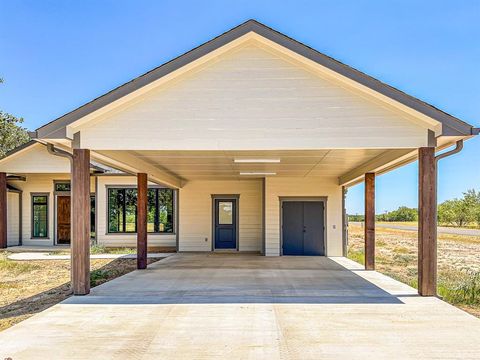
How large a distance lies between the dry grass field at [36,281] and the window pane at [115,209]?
3.83 m

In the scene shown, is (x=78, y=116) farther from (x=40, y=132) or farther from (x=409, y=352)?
(x=409, y=352)

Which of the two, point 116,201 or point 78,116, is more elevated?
point 78,116

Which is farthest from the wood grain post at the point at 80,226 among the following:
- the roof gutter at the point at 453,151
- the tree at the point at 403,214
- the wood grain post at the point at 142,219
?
the tree at the point at 403,214

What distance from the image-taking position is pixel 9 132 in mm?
31547

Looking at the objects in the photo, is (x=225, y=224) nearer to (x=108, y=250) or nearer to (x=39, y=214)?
(x=108, y=250)

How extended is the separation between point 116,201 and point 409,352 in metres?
15.1

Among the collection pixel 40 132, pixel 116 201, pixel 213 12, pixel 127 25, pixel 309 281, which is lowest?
pixel 309 281

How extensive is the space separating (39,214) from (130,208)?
4293mm

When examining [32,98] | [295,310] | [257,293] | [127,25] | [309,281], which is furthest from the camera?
[32,98]

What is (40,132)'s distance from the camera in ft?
25.2

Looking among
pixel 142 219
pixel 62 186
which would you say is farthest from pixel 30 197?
pixel 142 219

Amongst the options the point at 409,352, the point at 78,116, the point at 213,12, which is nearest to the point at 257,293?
the point at 409,352

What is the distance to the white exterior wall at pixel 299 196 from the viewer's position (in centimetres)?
1575

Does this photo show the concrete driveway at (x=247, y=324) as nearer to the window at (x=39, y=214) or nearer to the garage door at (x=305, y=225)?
the garage door at (x=305, y=225)
